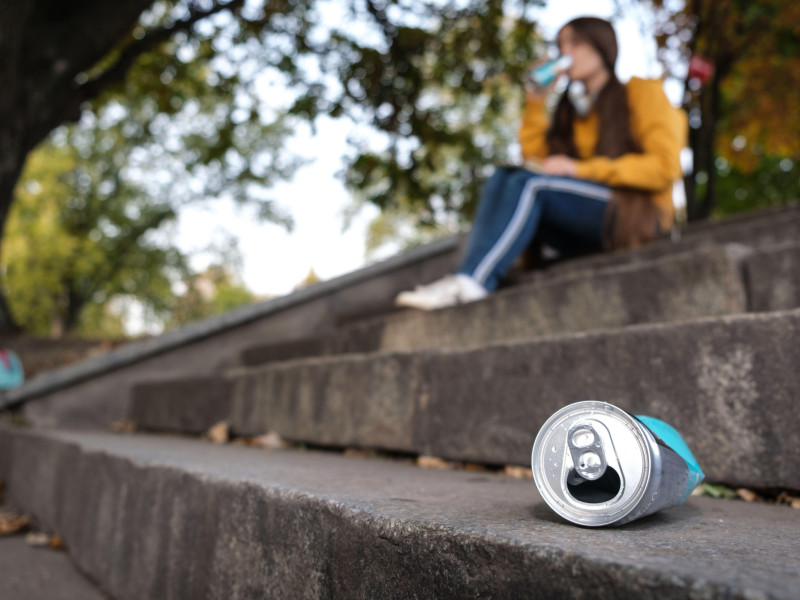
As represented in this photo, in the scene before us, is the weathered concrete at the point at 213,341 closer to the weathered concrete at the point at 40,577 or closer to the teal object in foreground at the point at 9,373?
the teal object in foreground at the point at 9,373

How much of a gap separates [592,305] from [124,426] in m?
3.12

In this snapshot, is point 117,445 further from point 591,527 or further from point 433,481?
point 591,527

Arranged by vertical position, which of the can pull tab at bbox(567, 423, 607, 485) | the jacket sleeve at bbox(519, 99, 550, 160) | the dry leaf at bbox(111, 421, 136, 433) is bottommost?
the dry leaf at bbox(111, 421, 136, 433)

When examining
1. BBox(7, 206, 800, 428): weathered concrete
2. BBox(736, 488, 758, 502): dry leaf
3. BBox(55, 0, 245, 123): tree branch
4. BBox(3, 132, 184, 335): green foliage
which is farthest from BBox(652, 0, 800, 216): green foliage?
BBox(3, 132, 184, 335): green foliage

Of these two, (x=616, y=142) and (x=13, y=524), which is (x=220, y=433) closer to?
(x=13, y=524)

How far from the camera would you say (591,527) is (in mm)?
1009

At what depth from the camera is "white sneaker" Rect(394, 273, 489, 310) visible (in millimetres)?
2973

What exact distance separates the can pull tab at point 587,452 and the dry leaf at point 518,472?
0.81m

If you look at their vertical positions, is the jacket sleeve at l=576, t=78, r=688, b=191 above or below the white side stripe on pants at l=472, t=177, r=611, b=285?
above

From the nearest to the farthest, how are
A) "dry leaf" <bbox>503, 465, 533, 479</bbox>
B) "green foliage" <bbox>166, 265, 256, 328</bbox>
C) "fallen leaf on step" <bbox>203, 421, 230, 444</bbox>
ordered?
"dry leaf" <bbox>503, 465, 533, 479</bbox> → "fallen leaf on step" <bbox>203, 421, 230, 444</bbox> → "green foliage" <bbox>166, 265, 256, 328</bbox>

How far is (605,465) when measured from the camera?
96 cm

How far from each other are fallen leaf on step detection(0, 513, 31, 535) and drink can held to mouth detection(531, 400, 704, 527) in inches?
113

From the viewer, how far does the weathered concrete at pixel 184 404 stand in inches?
128

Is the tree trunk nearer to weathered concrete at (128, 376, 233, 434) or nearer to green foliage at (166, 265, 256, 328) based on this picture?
weathered concrete at (128, 376, 233, 434)
